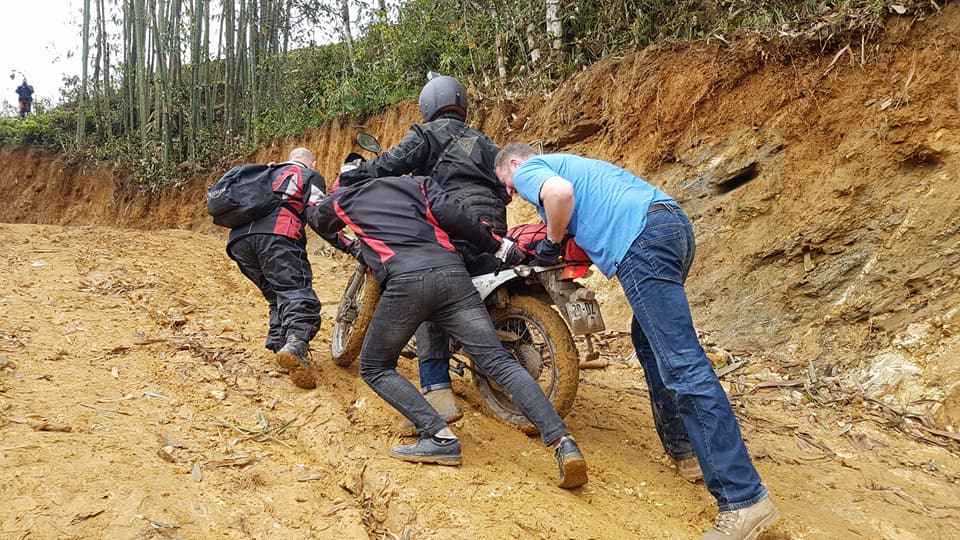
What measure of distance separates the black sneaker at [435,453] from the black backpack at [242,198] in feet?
7.52

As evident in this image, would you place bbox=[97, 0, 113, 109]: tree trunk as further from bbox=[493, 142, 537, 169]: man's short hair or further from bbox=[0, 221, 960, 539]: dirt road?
bbox=[493, 142, 537, 169]: man's short hair

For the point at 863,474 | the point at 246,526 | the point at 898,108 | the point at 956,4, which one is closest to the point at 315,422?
the point at 246,526

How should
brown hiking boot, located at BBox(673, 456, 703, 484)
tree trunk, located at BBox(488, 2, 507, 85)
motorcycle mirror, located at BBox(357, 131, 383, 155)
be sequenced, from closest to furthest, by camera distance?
brown hiking boot, located at BBox(673, 456, 703, 484)
motorcycle mirror, located at BBox(357, 131, 383, 155)
tree trunk, located at BBox(488, 2, 507, 85)

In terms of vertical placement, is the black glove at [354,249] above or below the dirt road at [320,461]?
above

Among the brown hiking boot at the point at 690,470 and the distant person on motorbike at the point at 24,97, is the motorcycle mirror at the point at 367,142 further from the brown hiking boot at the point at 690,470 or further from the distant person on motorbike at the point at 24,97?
the distant person on motorbike at the point at 24,97

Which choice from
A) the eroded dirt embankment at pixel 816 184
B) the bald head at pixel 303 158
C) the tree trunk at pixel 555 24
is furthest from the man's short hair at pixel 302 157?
the tree trunk at pixel 555 24

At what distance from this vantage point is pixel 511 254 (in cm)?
380

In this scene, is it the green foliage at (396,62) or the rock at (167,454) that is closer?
the rock at (167,454)

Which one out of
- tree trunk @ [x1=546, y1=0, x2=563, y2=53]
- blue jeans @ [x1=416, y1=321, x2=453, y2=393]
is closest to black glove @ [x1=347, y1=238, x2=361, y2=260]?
blue jeans @ [x1=416, y1=321, x2=453, y2=393]

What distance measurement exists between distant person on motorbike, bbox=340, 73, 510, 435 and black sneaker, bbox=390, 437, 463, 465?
54 cm

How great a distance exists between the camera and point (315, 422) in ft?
12.5

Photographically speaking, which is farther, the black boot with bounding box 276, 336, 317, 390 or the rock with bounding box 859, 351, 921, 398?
the rock with bounding box 859, 351, 921, 398

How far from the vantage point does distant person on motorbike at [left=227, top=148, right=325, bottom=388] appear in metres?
4.56

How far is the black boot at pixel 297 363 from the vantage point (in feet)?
13.8
